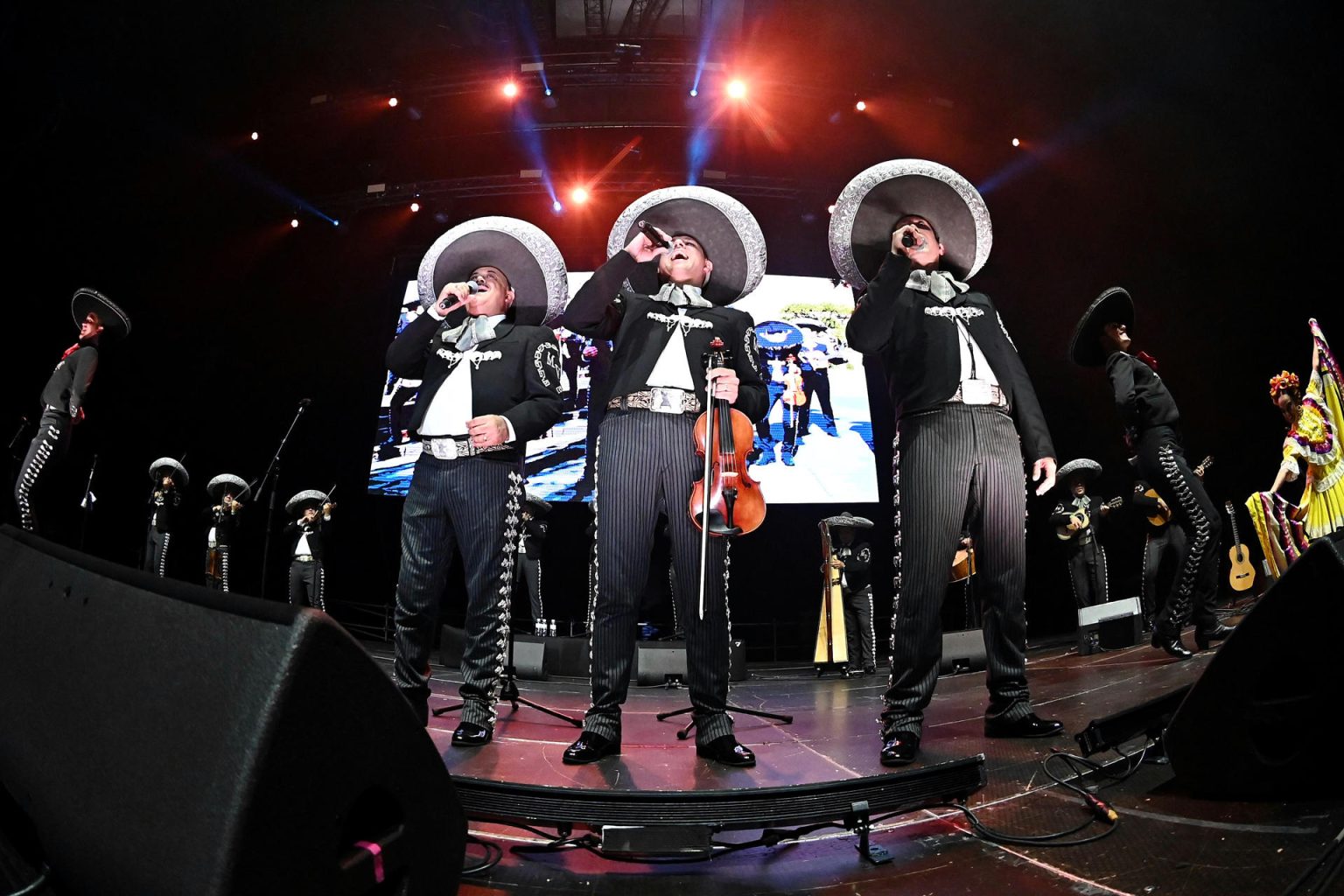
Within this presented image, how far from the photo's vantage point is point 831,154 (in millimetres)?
11242

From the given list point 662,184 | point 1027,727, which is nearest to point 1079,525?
point 1027,727

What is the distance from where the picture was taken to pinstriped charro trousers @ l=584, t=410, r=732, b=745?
2.96 meters

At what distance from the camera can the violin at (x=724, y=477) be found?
9.43 feet

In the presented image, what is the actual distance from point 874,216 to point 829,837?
8.12ft

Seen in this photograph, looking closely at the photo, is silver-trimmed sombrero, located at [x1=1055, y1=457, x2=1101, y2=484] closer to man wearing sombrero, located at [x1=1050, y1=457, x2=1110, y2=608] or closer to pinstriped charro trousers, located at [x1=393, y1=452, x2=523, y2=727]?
man wearing sombrero, located at [x1=1050, y1=457, x2=1110, y2=608]

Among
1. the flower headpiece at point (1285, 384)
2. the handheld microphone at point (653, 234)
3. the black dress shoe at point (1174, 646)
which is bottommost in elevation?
the black dress shoe at point (1174, 646)

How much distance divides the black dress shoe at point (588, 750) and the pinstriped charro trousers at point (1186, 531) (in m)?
4.06

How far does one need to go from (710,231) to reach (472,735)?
2.46m

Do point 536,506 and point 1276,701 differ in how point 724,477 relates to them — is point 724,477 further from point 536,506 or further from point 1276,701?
point 536,506

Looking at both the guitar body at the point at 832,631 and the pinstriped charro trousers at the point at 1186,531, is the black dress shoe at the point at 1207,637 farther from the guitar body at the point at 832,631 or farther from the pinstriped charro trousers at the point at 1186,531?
the guitar body at the point at 832,631

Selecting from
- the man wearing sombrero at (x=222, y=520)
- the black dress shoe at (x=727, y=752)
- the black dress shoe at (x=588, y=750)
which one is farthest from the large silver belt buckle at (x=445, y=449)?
the man wearing sombrero at (x=222, y=520)

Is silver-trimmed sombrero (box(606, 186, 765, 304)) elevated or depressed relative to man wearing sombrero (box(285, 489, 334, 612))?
elevated

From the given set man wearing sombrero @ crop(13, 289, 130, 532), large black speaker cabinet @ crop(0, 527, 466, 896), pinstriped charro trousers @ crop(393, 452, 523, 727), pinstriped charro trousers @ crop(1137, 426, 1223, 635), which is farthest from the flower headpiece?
man wearing sombrero @ crop(13, 289, 130, 532)

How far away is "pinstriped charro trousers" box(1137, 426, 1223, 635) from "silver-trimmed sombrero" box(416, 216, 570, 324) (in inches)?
169
